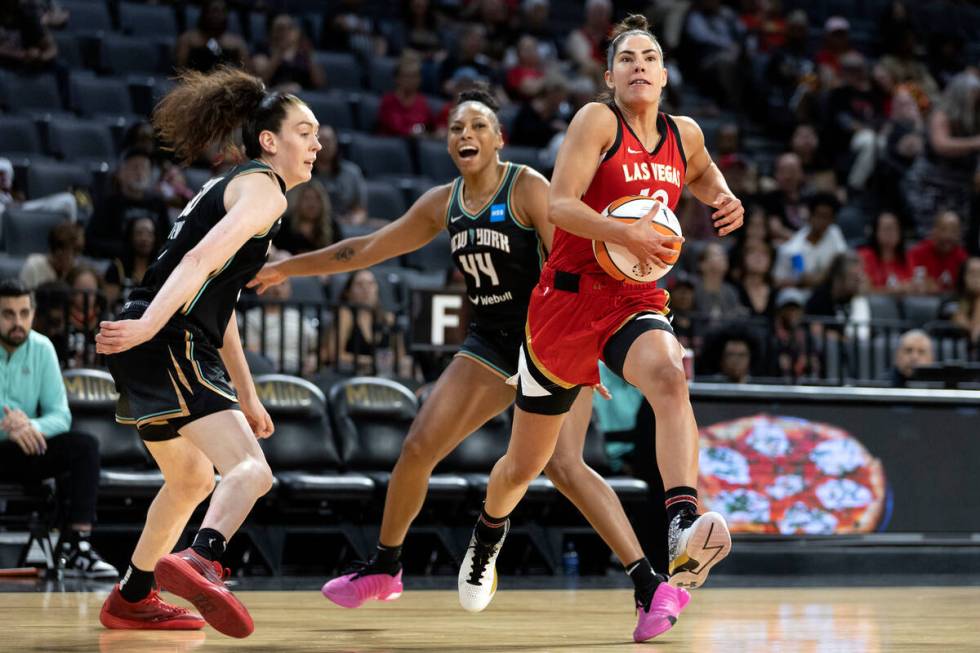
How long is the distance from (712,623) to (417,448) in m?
1.21

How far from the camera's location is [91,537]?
7492mm

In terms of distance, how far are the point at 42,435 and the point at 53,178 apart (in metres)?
3.68

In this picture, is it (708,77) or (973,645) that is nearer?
(973,645)

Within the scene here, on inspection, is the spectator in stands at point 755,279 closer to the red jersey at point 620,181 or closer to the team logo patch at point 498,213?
the team logo patch at point 498,213

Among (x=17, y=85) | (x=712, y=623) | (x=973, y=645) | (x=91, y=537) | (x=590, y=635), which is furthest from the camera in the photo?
(x=17, y=85)

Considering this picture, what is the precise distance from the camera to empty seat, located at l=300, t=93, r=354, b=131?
11.9m

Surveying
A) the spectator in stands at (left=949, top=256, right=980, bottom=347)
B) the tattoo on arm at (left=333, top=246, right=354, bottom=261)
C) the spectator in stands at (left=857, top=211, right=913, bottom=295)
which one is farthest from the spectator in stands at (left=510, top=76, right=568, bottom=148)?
the tattoo on arm at (left=333, top=246, right=354, bottom=261)

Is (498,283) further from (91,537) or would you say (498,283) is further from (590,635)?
(91,537)

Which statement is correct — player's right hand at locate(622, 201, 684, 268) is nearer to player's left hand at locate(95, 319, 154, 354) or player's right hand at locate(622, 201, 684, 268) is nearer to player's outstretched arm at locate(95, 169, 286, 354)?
player's outstretched arm at locate(95, 169, 286, 354)

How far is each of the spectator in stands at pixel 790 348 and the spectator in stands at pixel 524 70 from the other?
4103 millimetres

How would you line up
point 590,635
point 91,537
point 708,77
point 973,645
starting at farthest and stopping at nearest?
1. point 708,77
2. point 91,537
3. point 590,635
4. point 973,645

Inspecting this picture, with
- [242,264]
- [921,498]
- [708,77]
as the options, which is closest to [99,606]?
[242,264]

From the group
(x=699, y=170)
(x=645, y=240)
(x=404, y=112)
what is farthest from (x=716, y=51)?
(x=645, y=240)

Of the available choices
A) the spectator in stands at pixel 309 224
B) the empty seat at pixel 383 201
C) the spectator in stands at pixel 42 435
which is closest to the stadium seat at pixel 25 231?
the spectator in stands at pixel 309 224
